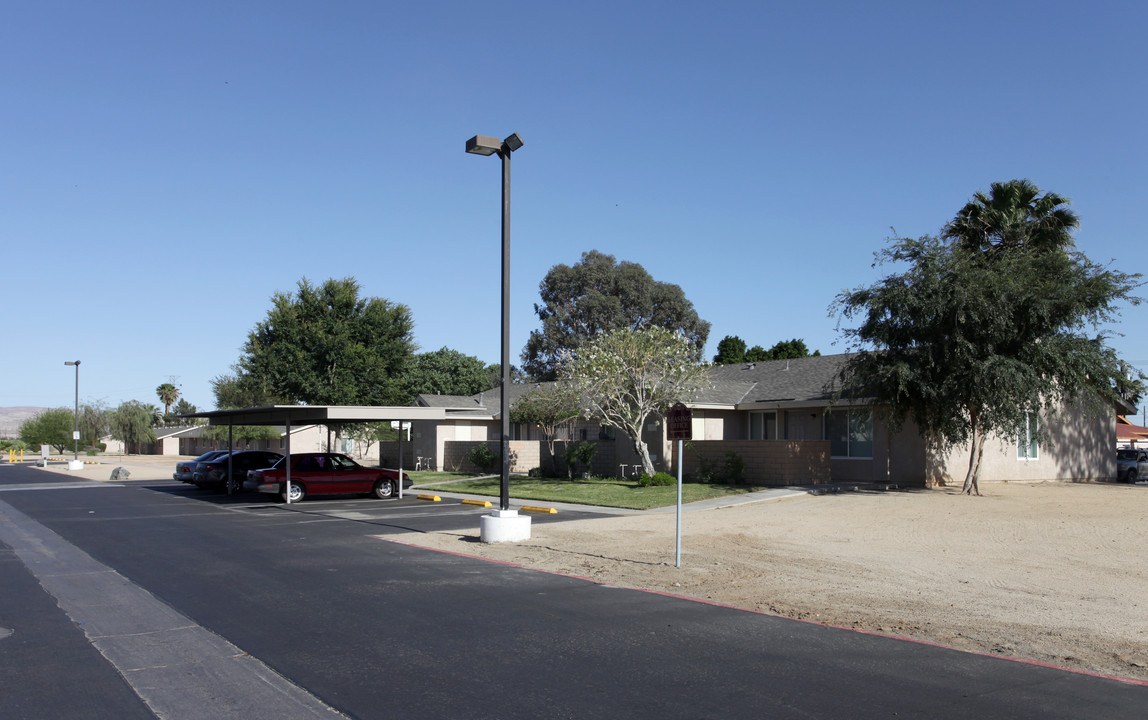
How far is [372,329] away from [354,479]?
16274 mm

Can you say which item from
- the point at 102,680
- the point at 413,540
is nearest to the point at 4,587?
the point at 102,680

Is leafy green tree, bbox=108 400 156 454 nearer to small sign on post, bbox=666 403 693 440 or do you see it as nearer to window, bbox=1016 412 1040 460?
window, bbox=1016 412 1040 460

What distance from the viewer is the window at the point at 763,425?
3141 centimetres

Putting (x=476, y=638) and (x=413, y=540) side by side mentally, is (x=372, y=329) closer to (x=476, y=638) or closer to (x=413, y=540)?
(x=413, y=540)

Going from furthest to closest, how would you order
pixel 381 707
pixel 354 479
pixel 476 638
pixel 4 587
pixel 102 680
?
pixel 354 479 → pixel 4 587 → pixel 476 638 → pixel 102 680 → pixel 381 707

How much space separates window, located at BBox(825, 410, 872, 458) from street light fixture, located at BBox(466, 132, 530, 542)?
597 inches

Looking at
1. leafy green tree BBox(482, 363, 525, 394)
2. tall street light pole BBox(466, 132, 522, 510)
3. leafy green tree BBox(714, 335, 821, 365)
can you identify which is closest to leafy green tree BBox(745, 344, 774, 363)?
leafy green tree BBox(714, 335, 821, 365)

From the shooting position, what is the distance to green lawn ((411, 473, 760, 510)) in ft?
76.2

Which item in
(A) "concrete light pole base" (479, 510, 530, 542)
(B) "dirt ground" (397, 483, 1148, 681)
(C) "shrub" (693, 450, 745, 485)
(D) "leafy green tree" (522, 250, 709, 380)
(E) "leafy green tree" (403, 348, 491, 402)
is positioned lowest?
(B) "dirt ground" (397, 483, 1148, 681)

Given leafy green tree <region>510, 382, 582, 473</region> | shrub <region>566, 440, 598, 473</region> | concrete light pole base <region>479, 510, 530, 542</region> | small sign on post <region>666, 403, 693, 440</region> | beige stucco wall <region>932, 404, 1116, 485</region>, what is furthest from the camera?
shrub <region>566, 440, 598, 473</region>

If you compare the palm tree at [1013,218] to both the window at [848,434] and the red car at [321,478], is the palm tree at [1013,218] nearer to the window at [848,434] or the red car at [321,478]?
the window at [848,434]

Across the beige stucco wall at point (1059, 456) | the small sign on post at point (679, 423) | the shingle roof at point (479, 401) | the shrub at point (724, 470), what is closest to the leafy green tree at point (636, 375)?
the shrub at point (724, 470)

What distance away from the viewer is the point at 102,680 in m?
6.75

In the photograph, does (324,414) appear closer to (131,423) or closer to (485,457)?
(485,457)
